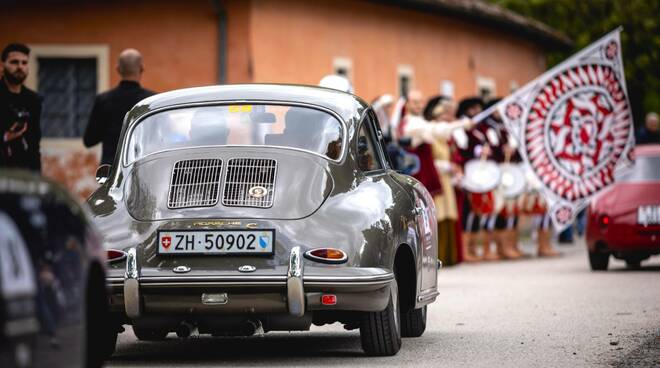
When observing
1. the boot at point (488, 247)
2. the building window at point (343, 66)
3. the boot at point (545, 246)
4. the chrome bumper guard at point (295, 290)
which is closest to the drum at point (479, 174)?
the boot at point (488, 247)

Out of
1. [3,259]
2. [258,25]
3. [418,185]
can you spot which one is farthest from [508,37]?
[3,259]

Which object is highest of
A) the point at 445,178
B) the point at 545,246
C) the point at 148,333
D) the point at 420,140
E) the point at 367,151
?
the point at 420,140

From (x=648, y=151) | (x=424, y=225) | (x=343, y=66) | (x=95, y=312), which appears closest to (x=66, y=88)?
(x=343, y=66)

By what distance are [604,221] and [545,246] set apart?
558cm

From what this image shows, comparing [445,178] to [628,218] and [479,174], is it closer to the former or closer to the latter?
[479,174]

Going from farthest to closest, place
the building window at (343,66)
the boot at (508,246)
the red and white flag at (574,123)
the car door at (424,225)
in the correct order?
the building window at (343,66) < the boot at (508,246) < the red and white flag at (574,123) < the car door at (424,225)

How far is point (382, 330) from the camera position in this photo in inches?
377

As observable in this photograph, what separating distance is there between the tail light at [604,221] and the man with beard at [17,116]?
28.3 feet

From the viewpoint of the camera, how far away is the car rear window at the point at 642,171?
19188 millimetres

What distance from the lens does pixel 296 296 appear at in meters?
8.84

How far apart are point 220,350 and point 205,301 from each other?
1463 mm

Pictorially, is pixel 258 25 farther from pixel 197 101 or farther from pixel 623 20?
pixel 623 20

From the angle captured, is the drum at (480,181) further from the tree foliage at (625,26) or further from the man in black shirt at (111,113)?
the tree foliage at (625,26)

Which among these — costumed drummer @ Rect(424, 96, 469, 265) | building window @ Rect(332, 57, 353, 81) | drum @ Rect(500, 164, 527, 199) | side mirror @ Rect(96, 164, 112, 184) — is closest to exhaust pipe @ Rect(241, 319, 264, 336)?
side mirror @ Rect(96, 164, 112, 184)
